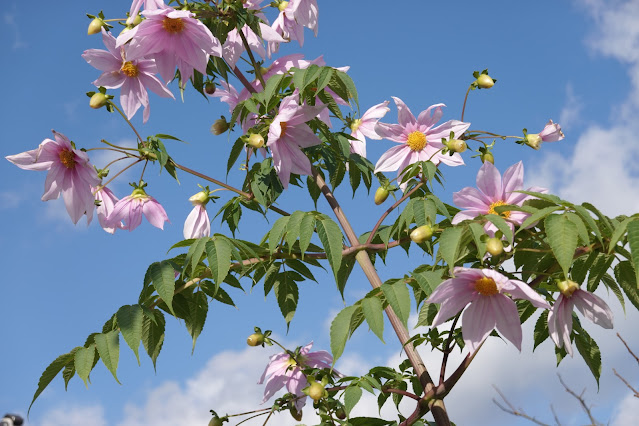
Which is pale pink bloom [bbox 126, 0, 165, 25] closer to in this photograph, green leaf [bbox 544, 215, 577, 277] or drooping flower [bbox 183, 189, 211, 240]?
drooping flower [bbox 183, 189, 211, 240]

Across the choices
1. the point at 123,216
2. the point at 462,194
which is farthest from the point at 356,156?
the point at 123,216

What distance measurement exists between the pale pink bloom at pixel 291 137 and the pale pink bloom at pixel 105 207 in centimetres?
87

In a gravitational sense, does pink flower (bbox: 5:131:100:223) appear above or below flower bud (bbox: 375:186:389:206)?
above

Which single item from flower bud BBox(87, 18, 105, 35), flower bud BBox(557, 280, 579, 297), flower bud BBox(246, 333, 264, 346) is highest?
flower bud BBox(87, 18, 105, 35)

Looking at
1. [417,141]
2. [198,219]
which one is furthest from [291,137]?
[417,141]

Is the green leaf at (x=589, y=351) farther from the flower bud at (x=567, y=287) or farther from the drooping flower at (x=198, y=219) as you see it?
the drooping flower at (x=198, y=219)

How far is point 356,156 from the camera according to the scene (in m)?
3.01

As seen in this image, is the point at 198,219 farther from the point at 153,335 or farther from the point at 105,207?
the point at 153,335

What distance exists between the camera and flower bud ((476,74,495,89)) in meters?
2.84

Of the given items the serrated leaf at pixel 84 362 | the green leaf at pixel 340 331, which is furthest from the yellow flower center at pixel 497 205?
the serrated leaf at pixel 84 362

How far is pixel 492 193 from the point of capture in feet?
7.95

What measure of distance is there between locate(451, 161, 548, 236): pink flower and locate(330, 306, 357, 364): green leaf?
58 cm

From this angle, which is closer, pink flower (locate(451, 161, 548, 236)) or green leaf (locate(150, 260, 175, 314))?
green leaf (locate(150, 260, 175, 314))

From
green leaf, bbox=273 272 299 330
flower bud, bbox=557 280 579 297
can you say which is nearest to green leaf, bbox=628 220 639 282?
flower bud, bbox=557 280 579 297
